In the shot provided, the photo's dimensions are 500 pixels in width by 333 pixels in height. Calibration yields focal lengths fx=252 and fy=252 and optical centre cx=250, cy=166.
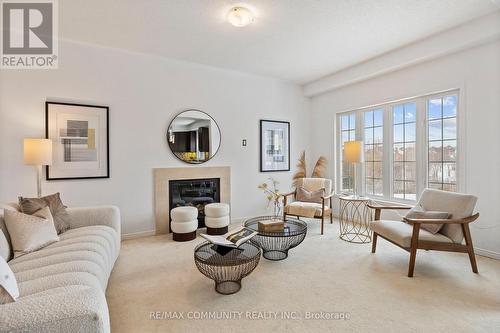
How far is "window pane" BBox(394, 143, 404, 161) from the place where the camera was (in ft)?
13.3

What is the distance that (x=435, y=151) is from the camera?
3625 mm

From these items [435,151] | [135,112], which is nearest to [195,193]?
[135,112]

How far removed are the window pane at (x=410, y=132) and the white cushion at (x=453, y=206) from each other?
3.96 ft

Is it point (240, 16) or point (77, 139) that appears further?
point (77, 139)

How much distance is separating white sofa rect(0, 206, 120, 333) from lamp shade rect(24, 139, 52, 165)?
0.77 meters

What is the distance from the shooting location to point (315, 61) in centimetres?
414

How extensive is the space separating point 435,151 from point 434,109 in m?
0.61

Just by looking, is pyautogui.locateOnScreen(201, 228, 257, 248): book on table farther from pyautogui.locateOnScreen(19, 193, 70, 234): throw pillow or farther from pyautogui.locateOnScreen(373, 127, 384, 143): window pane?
pyautogui.locateOnScreen(373, 127, 384, 143): window pane

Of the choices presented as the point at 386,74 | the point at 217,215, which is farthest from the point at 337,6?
the point at 217,215

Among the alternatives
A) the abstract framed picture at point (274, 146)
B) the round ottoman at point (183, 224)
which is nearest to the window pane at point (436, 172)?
the abstract framed picture at point (274, 146)

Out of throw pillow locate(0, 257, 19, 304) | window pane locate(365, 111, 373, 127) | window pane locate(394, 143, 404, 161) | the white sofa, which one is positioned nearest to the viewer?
the white sofa

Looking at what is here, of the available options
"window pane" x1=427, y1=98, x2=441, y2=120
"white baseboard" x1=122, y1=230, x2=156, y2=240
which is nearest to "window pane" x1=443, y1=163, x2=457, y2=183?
"window pane" x1=427, y1=98, x2=441, y2=120

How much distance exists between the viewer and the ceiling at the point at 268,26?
2.61 metres

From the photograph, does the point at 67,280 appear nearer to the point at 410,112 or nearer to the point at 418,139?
the point at 418,139
